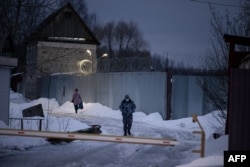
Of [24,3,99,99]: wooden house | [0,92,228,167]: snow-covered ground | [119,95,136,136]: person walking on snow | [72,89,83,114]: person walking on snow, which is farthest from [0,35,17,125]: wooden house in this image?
[24,3,99,99]: wooden house

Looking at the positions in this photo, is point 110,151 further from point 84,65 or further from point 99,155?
point 84,65

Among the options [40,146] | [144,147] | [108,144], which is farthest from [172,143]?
[40,146]

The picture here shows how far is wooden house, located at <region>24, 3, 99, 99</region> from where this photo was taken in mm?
45281

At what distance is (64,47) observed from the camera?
152 feet

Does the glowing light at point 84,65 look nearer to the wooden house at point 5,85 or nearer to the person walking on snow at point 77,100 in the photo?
the person walking on snow at point 77,100

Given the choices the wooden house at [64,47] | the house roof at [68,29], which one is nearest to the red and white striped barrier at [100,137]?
the wooden house at [64,47]

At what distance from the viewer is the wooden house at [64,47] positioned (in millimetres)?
45281

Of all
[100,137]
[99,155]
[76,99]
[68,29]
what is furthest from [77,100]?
[68,29]

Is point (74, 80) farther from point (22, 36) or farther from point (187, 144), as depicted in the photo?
point (187, 144)

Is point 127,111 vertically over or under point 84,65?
under

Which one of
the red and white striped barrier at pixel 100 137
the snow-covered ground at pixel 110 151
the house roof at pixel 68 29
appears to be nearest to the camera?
the snow-covered ground at pixel 110 151

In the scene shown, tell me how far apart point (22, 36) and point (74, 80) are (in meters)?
10.7

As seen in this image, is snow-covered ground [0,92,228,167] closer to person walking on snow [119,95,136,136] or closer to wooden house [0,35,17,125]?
person walking on snow [119,95,136,136]

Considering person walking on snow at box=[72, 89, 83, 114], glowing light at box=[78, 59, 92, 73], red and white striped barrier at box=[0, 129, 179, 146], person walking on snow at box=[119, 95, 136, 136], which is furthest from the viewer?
glowing light at box=[78, 59, 92, 73]
